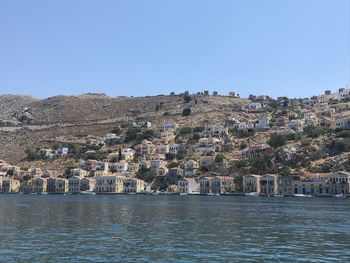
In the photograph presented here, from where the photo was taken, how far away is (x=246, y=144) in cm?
12606

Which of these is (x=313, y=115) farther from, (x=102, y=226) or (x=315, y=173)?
(x=102, y=226)

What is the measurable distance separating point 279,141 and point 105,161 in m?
49.0

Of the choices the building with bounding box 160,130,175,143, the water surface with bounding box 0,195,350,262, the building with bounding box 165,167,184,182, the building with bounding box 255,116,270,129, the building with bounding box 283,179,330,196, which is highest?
the building with bounding box 255,116,270,129

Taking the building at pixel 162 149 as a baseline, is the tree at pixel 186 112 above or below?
above

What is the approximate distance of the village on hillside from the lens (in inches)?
4011

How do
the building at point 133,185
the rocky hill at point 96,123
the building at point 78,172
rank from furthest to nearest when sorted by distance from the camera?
the rocky hill at point 96,123 → the building at point 78,172 → the building at point 133,185

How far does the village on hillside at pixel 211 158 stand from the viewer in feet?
334

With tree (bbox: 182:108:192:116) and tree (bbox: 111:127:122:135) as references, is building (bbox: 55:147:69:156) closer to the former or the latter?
tree (bbox: 111:127:122:135)

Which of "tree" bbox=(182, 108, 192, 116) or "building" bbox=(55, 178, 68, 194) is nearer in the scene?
"building" bbox=(55, 178, 68, 194)

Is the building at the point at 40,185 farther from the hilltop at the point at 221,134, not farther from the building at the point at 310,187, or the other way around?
the building at the point at 310,187

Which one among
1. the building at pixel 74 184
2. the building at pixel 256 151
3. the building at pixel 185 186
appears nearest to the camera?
the building at pixel 185 186

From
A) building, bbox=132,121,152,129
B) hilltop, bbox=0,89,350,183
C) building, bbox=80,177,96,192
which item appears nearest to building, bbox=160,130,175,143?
hilltop, bbox=0,89,350,183

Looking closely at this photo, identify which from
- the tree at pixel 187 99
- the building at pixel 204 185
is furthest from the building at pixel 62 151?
the tree at pixel 187 99

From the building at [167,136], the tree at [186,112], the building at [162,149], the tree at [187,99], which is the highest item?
the tree at [187,99]
